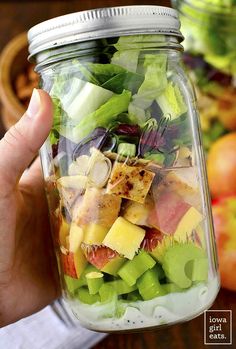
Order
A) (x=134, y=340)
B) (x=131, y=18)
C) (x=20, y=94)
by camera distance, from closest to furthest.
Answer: (x=131, y=18) < (x=134, y=340) < (x=20, y=94)

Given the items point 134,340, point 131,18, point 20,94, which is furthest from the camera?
point 20,94

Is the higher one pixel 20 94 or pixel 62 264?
pixel 20 94

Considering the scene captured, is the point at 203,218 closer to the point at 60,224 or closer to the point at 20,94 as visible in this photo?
the point at 60,224

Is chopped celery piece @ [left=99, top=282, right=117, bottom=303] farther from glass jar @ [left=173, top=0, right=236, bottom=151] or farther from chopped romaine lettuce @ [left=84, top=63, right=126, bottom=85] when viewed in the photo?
glass jar @ [left=173, top=0, right=236, bottom=151]

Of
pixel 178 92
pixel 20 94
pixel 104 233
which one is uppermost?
pixel 20 94

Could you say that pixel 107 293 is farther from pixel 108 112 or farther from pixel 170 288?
pixel 108 112

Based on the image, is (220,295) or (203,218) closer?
(203,218)

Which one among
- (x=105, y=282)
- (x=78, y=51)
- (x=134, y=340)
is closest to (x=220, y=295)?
(x=134, y=340)
